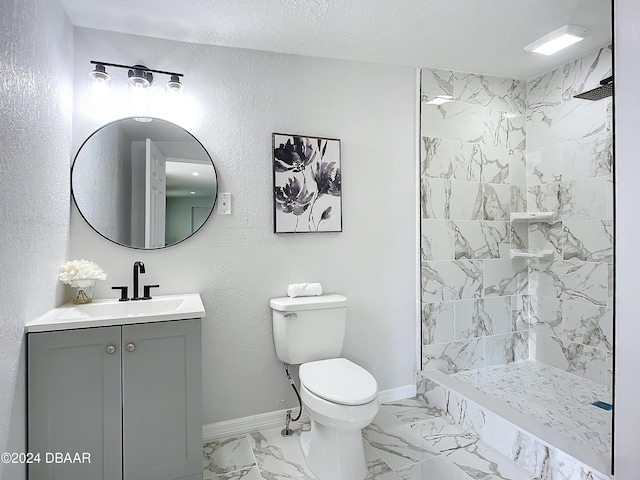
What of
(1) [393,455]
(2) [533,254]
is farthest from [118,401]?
(2) [533,254]

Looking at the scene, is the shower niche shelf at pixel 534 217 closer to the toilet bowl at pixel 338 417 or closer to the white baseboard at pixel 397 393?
the white baseboard at pixel 397 393

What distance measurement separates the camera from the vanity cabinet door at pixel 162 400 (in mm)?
1540

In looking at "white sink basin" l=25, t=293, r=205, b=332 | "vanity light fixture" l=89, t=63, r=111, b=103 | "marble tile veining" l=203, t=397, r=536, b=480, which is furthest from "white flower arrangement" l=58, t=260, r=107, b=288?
"marble tile veining" l=203, t=397, r=536, b=480

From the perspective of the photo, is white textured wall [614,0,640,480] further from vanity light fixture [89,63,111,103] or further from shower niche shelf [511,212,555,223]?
vanity light fixture [89,63,111,103]

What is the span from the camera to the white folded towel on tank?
223cm

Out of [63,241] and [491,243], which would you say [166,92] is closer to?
[63,241]

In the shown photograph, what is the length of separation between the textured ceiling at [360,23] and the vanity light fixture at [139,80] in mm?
216

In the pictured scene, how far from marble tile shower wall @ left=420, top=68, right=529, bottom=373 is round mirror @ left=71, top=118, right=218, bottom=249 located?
1.56 metres

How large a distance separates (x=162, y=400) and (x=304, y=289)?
3.17 ft

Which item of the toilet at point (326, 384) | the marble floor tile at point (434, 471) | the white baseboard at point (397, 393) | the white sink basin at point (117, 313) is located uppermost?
the white sink basin at point (117, 313)

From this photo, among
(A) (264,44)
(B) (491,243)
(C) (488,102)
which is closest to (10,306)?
(A) (264,44)

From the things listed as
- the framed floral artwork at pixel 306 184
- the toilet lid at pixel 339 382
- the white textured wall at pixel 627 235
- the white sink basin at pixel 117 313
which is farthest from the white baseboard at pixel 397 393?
the white sink basin at pixel 117 313

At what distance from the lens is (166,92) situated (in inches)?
81.4

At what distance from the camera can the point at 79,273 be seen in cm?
179
